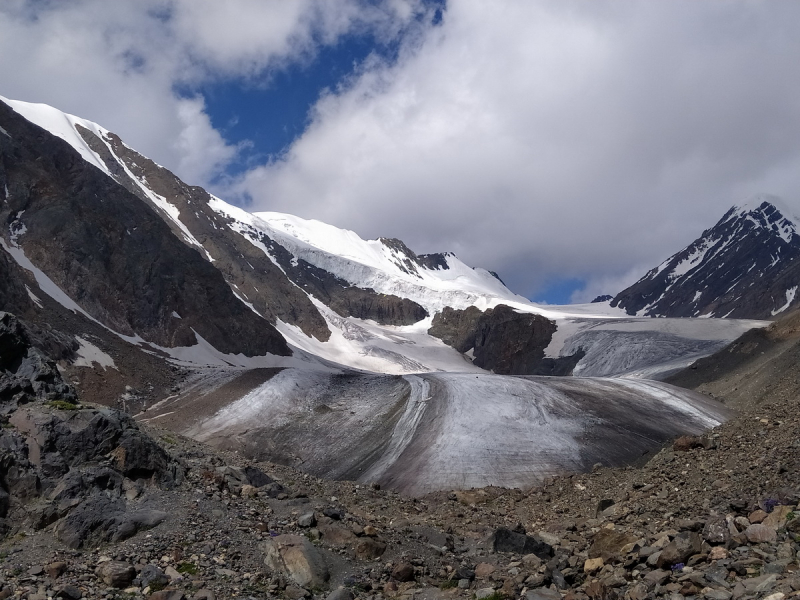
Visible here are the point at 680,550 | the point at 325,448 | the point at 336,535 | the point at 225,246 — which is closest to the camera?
the point at 680,550

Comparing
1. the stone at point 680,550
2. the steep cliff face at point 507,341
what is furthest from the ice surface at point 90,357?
the steep cliff face at point 507,341

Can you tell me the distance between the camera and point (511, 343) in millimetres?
152625

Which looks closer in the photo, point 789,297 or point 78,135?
point 789,297

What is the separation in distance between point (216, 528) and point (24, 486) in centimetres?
416

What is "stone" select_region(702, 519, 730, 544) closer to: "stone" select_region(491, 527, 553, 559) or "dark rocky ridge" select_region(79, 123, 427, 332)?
"stone" select_region(491, 527, 553, 559)

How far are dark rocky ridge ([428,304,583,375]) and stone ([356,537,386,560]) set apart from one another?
97.2m

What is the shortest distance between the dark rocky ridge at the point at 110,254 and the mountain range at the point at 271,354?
0.24m

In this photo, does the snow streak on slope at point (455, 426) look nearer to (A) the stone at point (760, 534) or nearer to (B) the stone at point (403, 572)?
(B) the stone at point (403, 572)

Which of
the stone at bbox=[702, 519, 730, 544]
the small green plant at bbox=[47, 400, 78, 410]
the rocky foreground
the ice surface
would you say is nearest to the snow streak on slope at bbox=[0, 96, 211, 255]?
the ice surface

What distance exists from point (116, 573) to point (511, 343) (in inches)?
5725

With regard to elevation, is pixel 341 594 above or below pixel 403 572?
below

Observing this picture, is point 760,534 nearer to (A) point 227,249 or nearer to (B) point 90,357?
(B) point 90,357

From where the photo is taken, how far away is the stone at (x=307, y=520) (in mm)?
13930

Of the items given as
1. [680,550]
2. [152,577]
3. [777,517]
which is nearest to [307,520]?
[152,577]
